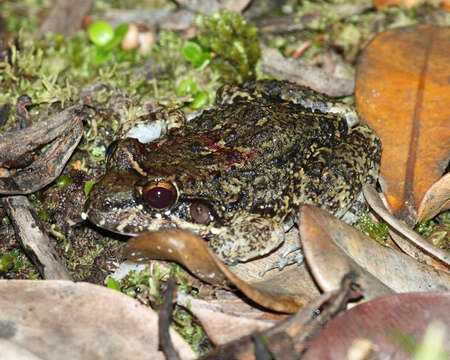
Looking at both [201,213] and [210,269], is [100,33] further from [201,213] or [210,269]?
[210,269]

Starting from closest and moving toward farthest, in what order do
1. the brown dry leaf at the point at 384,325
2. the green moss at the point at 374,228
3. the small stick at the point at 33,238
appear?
the brown dry leaf at the point at 384,325
the small stick at the point at 33,238
the green moss at the point at 374,228

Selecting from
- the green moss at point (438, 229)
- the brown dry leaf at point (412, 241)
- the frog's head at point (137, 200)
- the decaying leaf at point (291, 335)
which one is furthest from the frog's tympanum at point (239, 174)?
the decaying leaf at point (291, 335)

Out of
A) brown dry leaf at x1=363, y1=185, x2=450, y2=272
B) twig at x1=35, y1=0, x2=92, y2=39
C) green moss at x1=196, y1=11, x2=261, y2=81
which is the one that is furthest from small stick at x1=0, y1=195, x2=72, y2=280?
twig at x1=35, y1=0, x2=92, y2=39

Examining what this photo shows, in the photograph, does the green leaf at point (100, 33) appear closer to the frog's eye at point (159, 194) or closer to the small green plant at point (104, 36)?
the small green plant at point (104, 36)

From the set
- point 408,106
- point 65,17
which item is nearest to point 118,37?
point 65,17

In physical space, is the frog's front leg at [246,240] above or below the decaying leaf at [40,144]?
below

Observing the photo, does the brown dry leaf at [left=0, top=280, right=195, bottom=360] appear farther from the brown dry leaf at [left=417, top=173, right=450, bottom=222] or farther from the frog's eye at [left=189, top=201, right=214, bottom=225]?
the brown dry leaf at [left=417, top=173, right=450, bottom=222]
